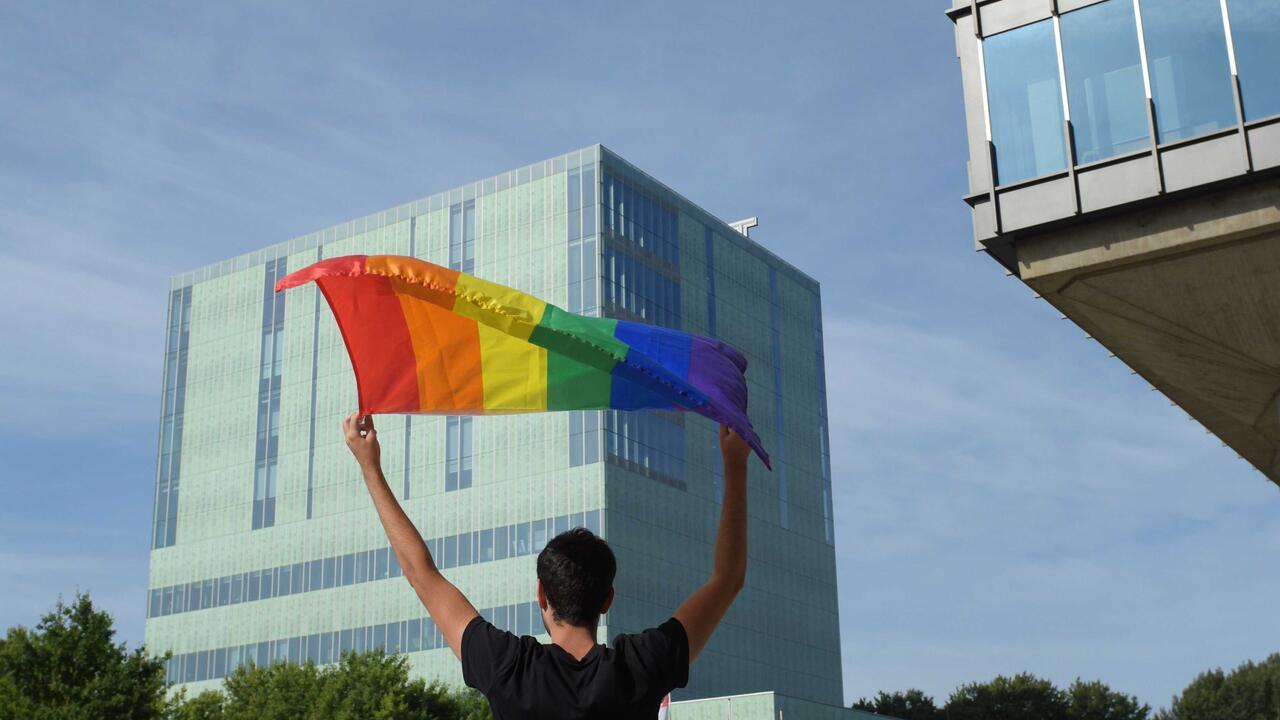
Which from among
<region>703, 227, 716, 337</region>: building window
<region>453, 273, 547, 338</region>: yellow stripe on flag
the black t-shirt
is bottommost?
the black t-shirt

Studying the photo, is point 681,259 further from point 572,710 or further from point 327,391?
point 572,710

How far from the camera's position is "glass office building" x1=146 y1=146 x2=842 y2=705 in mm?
81375

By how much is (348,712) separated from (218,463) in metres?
49.7

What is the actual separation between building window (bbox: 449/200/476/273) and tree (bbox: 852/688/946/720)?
37263 millimetres

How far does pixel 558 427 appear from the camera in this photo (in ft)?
266

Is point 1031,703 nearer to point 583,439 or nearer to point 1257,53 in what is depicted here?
point 583,439

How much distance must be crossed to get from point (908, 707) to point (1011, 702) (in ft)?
22.6

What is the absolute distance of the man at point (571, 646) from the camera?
349cm

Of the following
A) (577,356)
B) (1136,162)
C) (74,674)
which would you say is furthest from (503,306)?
(74,674)

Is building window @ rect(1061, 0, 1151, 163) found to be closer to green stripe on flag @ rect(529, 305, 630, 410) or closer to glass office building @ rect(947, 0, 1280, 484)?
glass office building @ rect(947, 0, 1280, 484)

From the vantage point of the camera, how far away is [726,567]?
395 centimetres

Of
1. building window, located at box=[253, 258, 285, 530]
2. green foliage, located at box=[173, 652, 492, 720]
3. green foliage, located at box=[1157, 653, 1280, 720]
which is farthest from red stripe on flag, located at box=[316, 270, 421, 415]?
green foliage, located at box=[1157, 653, 1280, 720]

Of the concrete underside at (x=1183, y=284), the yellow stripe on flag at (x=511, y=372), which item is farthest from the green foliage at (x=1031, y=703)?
the yellow stripe on flag at (x=511, y=372)

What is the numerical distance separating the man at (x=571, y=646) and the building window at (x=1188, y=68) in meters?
19.9
